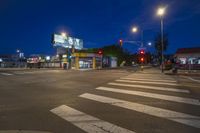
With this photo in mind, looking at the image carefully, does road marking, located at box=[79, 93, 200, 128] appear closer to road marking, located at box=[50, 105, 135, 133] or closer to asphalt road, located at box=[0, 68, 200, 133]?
asphalt road, located at box=[0, 68, 200, 133]

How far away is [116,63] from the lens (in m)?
86.4

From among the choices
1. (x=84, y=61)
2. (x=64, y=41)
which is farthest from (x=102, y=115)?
(x=84, y=61)

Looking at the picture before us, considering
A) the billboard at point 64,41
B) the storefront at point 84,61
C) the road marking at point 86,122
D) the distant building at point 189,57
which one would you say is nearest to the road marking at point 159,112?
the road marking at point 86,122

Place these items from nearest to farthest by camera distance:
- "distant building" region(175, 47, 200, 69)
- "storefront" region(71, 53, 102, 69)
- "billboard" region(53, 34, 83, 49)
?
1. "distant building" region(175, 47, 200, 69)
2. "billboard" region(53, 34, 83, 49)
3. "storefront" region(71, 53, 102, 69)

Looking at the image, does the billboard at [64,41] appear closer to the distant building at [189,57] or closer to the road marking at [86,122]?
the distant building at [189,57]

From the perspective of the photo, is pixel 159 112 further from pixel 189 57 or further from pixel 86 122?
pixel 189 57

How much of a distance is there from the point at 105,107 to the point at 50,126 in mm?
2416

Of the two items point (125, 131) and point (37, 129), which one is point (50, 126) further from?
point (125, 131)

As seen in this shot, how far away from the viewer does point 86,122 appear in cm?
545

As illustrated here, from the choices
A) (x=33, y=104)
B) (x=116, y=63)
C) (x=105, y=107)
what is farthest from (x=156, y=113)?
(x=116, y=63)

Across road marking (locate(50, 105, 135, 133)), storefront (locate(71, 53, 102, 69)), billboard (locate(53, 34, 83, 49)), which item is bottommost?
road marking (locate(50, 105, 135, 133))

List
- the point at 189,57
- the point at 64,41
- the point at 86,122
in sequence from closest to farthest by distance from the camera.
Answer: the point at 86,122 → the point at 189,57 → the point at 64,41

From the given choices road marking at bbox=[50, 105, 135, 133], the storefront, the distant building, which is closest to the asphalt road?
road marking at bbox=[50, 105, 135, 133]

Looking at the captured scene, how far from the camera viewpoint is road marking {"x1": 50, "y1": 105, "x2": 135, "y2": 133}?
4.84 metres
